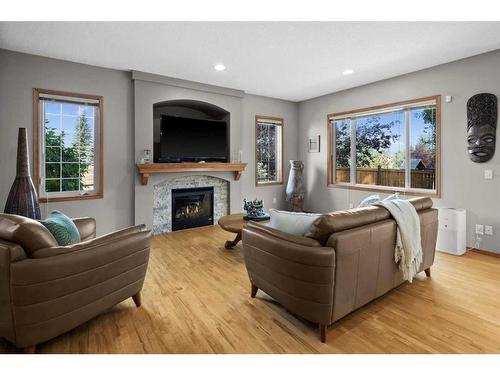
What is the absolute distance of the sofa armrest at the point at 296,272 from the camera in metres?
1.79

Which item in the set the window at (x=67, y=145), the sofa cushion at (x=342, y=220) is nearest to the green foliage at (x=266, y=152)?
the window at (x=67, y=145)

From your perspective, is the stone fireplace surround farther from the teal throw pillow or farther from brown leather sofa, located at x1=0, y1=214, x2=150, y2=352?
brown leather sofa, located at x1=0, y1=214, x2=150, y2=352

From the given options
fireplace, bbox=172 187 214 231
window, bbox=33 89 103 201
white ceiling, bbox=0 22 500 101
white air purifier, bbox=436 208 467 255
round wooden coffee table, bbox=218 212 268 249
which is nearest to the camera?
white ceiling, bbox=0 22 500 101

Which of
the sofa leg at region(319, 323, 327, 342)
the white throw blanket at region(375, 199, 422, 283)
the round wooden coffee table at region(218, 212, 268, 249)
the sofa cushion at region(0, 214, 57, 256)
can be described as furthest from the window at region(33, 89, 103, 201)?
the white throw blanket at region(375, 199, 422, 283)

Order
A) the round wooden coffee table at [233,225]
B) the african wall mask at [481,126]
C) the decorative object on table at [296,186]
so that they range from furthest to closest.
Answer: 1. the decorative object on table at [296,186]
2. the african wall mask at [481,126]
3. the round wooden coffee table at [233,225]

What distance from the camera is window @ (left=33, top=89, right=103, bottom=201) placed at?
12.5 ft

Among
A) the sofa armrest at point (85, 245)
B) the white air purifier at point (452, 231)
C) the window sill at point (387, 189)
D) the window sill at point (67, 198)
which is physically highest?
the window sill at point (387, 189)

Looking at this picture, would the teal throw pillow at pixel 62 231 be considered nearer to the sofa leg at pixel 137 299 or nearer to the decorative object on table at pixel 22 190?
the sofa leg at pixel 137 299

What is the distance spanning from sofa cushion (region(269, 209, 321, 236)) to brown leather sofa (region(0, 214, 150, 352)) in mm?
1154

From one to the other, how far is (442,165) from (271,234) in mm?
3375

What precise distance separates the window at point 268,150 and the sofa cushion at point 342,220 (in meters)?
3.87

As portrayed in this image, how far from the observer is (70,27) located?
2939 mm
